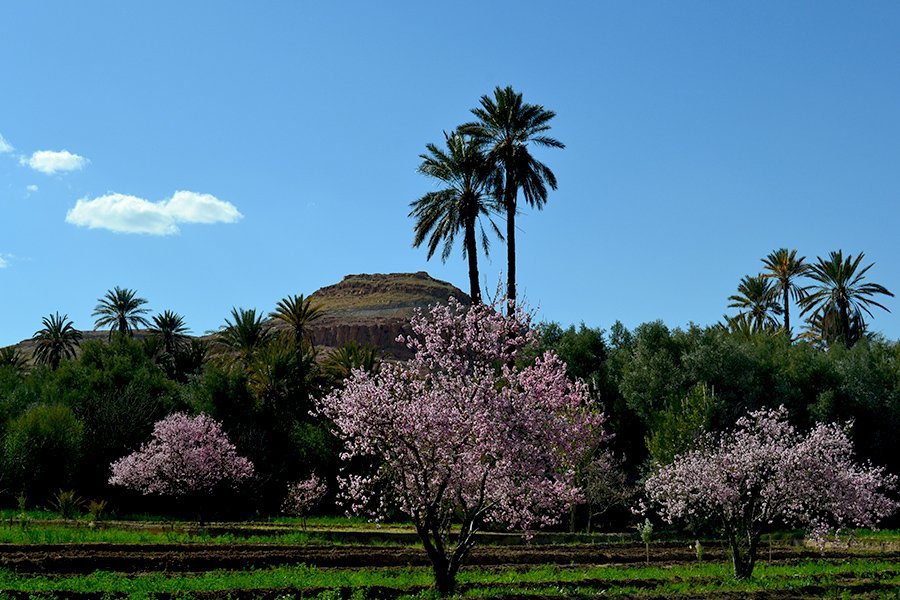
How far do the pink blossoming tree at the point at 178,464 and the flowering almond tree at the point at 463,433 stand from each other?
22310 millimetres

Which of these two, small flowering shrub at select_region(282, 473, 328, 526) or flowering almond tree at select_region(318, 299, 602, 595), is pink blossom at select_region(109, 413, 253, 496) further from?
flowering almond tree at select_region(318, 299, 602, 595)

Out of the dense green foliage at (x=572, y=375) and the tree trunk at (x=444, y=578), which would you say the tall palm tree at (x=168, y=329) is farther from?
the tree trunk at (x=444, y=578)

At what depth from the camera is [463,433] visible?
58.1 feet

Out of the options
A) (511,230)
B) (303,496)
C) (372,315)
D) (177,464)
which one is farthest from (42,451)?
(372,315)

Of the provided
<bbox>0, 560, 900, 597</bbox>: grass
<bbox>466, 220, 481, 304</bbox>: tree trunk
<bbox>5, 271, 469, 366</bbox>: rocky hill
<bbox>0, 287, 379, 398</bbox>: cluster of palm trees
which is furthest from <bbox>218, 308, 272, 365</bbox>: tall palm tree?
<bbox>5, 271, 469, 366</bbox>: rocky hill

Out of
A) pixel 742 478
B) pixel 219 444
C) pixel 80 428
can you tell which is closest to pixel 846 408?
pixel 742 478

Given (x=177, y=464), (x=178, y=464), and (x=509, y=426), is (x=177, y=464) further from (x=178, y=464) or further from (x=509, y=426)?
(x=509, y=426)

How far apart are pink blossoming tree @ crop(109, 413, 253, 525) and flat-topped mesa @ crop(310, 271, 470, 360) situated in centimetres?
→ 9548

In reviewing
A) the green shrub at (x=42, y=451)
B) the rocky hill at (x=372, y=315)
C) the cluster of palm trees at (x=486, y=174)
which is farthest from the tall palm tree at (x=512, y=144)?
the rocky hill at (x=372, y=315)

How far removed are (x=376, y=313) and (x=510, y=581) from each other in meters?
157

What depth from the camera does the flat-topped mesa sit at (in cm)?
15641

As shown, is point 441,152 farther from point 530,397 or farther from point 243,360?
point 530,397

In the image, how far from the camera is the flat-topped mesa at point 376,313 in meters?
156

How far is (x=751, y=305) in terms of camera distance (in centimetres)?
7150
